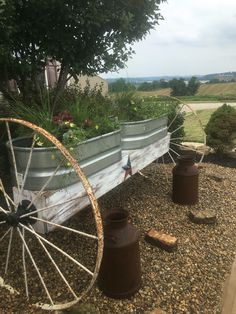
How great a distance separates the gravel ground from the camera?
2.66 meters

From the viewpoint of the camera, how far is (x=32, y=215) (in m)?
2.51

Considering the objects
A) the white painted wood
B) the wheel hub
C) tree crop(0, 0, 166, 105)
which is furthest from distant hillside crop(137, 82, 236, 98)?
the wheel hub

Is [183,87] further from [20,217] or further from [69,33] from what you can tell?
[20,217]

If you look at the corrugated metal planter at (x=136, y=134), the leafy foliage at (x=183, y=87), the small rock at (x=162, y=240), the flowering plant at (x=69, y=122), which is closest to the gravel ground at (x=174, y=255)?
the small rock at (x=162, y=240)

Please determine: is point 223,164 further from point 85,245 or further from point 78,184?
point 78,184

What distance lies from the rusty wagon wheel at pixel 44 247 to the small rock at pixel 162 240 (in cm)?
56

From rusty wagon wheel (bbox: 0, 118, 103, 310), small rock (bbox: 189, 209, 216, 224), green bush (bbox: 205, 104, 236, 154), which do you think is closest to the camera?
rusty wagon wheel (bbox: 0, 118, 103, 310)

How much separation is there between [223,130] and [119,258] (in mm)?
4910

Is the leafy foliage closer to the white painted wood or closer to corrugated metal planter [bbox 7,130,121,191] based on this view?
the white painted wood

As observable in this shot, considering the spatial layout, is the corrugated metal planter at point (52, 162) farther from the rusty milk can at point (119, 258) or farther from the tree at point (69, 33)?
the tree at point (69, 33)

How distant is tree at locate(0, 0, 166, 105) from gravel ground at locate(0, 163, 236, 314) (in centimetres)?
172

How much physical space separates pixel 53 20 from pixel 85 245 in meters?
2.17

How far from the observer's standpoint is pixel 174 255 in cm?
329

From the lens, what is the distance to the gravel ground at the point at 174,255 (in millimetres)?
2662
